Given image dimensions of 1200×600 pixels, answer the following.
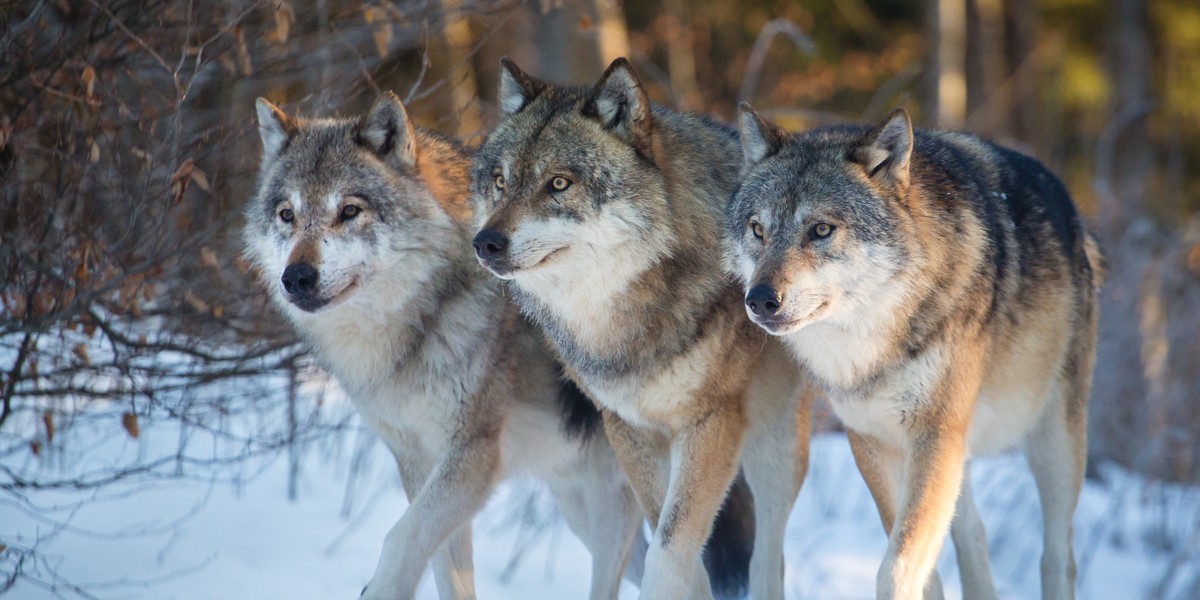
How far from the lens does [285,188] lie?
4398mm

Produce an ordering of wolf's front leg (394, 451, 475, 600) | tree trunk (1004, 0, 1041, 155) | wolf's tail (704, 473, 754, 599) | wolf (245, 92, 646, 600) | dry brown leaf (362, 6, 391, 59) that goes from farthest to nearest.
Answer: tree trunk (1004, 0, 1041, 155), wolf's tail (704, 473, 754, 599), dry brown leaf (362, 6, 391, 59), wolf's front leg (394, 451, 475, 600), wolf (245, 92, 646, 600)

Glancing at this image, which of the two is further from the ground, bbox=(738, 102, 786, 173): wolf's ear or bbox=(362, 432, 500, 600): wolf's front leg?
bbox=(738, 102, 786, 173): wolf's ear

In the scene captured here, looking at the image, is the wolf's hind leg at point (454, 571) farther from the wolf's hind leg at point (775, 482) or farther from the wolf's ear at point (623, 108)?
the wolf's ear at point (623, 108)

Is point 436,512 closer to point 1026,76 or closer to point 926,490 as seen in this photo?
point 926,490

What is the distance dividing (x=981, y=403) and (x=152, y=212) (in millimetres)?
3755

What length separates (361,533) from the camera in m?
5.86

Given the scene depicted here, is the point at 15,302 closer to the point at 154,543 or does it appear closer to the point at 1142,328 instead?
the point at 154,543

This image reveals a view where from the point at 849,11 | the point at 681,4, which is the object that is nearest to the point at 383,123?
the point at 681,4

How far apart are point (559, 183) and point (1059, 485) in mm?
2603

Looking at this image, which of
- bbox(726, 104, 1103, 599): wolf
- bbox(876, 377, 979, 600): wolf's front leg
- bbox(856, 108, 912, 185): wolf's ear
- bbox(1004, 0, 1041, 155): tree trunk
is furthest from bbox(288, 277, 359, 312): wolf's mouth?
bbox(1004, 0, 1041, 155): tree trunk

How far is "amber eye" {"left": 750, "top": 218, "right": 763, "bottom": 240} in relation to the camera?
12.9 feet

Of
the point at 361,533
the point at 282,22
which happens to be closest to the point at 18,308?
the point at 282,22

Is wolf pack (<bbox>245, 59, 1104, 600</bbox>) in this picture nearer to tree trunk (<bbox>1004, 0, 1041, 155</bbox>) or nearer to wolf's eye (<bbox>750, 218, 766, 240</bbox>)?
wolf's eye (<bbox>750, 218, 766, 240</bbox>)

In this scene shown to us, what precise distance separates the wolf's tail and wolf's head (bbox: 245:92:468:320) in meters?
1.84
